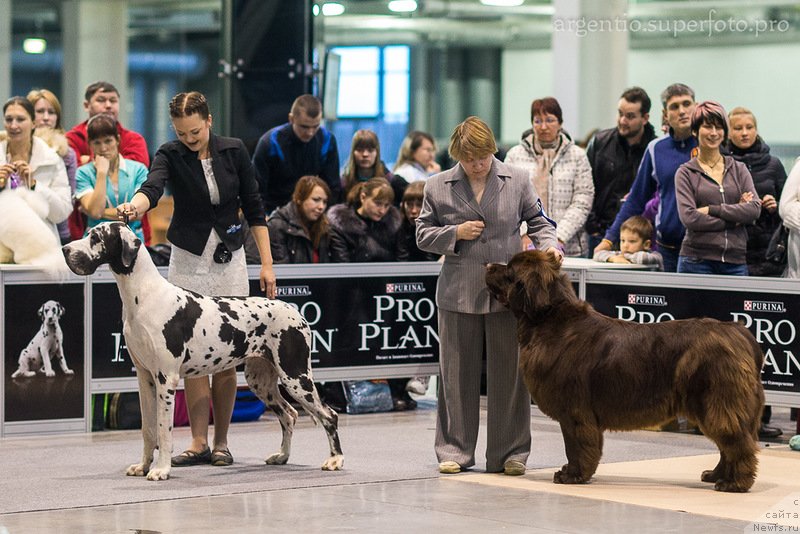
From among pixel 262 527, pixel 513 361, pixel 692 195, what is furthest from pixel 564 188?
pixel 262 527

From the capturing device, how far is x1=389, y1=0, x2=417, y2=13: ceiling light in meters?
19.4

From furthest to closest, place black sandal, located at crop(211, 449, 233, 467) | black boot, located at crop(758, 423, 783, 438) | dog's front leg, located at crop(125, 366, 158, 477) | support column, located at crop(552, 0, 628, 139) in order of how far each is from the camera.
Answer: support column, located at crop(552, 0, 628, 139), black boot, located at crop(758, 423, 783, 438), black sandal, located at crop(211, 449, 233, 467), dog's front leg, located at crop(125, 366, 158, 477)

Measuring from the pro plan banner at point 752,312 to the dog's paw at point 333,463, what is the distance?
2589mm

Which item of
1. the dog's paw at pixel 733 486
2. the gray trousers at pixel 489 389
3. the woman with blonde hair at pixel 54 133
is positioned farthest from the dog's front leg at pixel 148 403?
the dog's paw at pixel 733 486

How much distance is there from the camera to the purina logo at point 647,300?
29.7 ft

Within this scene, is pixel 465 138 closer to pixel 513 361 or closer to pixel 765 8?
pixel 513 361

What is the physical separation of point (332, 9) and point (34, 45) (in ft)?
13.2

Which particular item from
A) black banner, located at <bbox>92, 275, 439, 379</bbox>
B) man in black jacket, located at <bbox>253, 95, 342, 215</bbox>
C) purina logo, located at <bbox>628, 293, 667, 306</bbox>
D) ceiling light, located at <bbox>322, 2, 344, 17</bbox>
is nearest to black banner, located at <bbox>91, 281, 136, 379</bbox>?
black banner, located at <bbox>92, 275, 439, 379</bbox>

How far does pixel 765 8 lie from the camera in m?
16.8

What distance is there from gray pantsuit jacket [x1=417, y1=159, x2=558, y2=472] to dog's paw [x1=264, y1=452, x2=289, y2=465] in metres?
0.85

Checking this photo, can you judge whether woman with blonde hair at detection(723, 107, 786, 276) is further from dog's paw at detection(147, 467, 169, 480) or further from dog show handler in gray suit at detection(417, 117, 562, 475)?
dog's paw at detection(147, 467, 169, 480)

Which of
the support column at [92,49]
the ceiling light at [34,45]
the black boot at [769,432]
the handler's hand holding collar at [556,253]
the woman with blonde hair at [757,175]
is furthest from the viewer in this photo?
the support column at [92,49]

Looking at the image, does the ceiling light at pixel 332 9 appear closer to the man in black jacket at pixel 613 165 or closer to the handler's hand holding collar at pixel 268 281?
the man in black jacket at pixel 613 165

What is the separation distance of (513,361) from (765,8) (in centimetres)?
1074
